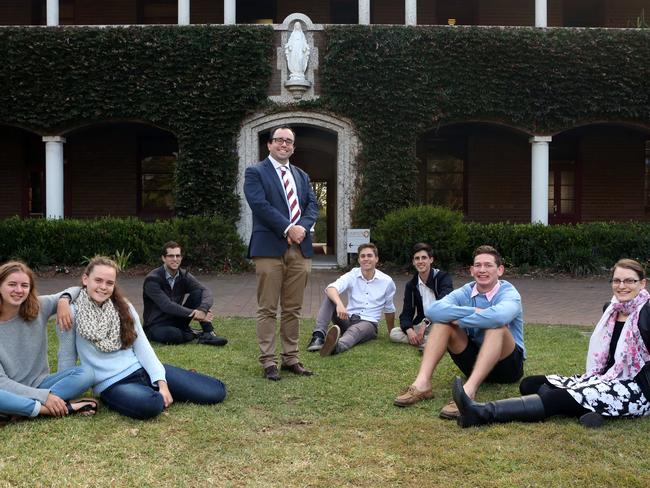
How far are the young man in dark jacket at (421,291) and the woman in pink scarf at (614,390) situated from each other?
2274 mm

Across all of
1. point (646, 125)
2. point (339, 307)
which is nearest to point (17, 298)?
point (339, 307)

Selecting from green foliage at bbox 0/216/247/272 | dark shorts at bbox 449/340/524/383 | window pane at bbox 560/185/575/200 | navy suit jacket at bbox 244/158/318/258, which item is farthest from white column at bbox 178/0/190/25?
dark shorts at bbox 449/340/524/383

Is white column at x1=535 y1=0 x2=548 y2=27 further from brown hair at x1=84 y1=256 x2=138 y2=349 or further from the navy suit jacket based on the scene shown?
brown hair at x1=84 y1=256 x2=138 y2=349

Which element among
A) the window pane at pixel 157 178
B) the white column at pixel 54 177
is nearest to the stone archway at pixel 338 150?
the window pane at pixel 157 178

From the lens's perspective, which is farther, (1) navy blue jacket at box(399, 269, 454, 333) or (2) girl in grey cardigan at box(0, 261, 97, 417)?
(1) navy blue jacket at box(399, 269, 454, 333)

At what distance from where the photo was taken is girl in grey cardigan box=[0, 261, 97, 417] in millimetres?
4121

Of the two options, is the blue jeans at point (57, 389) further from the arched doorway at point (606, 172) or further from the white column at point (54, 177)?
the arched doorway at point (606, 172)

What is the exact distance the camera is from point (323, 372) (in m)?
5.58

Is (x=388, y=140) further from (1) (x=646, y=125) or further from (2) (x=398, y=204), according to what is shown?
(1) (x=646, y=125)

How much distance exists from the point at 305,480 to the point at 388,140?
40.2 feet

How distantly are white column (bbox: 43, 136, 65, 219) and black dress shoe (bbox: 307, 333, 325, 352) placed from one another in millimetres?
10501

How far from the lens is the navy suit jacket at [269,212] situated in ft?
17.3

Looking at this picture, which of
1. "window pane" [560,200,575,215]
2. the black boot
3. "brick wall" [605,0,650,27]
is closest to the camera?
the black boot

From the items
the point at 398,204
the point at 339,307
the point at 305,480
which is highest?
the point at 398,204
